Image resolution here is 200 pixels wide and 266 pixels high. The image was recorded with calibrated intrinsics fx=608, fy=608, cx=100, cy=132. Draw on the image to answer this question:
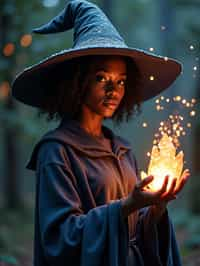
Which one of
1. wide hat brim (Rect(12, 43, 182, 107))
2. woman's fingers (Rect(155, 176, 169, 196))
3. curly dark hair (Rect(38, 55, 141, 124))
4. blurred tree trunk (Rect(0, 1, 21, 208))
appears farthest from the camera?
blurred tree trunk (Rect(0, 1, 21, 208))

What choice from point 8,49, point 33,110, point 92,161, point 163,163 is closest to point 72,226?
point 92,161

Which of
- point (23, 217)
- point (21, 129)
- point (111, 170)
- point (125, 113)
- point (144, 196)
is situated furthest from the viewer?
point (23, 217)

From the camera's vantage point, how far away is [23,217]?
14234 mm

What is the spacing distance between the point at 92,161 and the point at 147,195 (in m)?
0.52

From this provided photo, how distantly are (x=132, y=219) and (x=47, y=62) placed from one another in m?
0.96

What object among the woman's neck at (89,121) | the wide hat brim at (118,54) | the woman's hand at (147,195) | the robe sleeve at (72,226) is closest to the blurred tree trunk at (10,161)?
the wide hat brim at (118,54)

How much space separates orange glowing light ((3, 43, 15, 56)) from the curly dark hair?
21.1 feet

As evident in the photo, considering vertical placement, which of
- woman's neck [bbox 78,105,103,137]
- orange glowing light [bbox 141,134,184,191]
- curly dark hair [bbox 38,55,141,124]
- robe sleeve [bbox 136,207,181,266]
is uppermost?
curly dark hair [bbox 38,55,141,124]

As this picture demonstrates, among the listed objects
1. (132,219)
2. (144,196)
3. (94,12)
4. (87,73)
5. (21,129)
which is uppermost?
(94,12)

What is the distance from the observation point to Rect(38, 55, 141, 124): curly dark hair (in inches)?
130

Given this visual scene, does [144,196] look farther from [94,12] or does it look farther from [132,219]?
[94,12]

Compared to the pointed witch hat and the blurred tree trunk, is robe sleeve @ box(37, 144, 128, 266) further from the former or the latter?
the blurred tree trunk

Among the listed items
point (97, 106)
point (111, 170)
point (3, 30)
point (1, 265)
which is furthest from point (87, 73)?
point (3, 30)

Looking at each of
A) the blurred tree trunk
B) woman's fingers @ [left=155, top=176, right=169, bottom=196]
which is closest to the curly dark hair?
woman's fingers @ [left=155, top=176, right=169, bottom=196]
